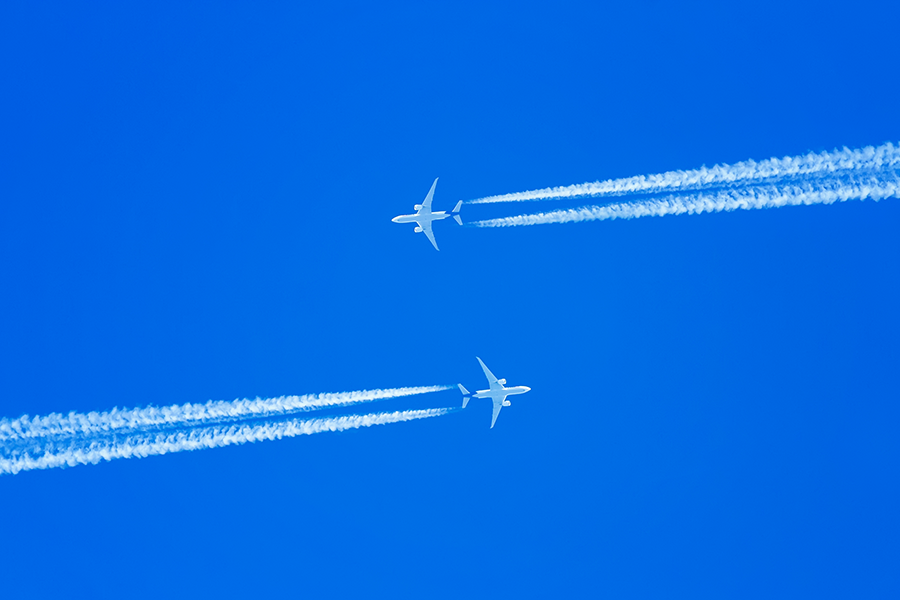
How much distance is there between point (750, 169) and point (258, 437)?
22026 mm

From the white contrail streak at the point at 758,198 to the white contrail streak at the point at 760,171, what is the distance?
41cm

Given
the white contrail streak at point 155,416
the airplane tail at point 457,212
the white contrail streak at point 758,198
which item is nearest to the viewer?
the white contrail streak at point 758,198

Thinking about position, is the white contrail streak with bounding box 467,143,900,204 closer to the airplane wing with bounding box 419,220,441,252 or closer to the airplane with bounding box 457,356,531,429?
the airplane wing with bounding box 419,220,441,252

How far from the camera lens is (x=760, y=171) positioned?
32844 mm

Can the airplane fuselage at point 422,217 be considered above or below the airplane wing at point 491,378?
above

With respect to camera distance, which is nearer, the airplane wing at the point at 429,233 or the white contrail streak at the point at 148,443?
the white contrail streak at the point at 148,443

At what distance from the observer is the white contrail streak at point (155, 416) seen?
3312 cm

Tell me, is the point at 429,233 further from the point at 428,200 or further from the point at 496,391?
the point at 496,391

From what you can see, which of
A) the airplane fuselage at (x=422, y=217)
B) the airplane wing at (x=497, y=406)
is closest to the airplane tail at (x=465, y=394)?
the airplane wing at (x=497, y=406)

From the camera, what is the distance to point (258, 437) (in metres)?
34.9

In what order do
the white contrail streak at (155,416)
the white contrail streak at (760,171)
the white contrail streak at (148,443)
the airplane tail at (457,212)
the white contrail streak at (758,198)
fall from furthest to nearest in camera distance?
1. the airplane tail at (457,212)
2. the white contrail streak at (155,416)
3. the white contrail streak at (148,443)
4. the white contrail streak at (760,171)
5. the white contrail streak at (758,198)

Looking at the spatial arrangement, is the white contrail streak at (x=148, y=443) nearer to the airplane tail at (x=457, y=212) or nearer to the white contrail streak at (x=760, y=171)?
the airplane tail at (x=457, y=212)

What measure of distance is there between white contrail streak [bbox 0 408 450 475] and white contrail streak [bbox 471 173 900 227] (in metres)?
15.1

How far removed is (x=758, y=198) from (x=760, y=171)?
1.17 metres
